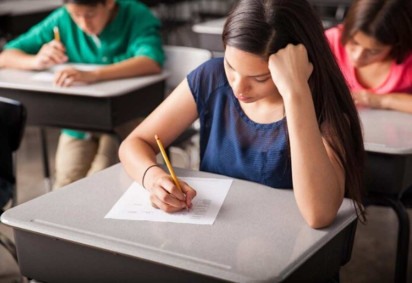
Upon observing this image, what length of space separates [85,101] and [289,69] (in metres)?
1.22

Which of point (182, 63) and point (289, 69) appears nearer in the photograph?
point (289, 69)

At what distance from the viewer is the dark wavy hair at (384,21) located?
2.15m

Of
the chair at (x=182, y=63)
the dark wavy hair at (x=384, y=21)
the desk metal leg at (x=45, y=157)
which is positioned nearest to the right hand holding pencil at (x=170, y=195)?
the dark wavy hair at (x=384, y=21)

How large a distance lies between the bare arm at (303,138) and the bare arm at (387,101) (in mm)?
875

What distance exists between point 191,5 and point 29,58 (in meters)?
5.60

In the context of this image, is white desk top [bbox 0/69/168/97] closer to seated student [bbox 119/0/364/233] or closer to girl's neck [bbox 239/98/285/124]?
seated student [bbox 119/0/364/233]

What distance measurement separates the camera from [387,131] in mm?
1962

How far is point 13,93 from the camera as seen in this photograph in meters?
2.54

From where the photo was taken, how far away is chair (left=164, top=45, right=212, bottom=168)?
8.83ft

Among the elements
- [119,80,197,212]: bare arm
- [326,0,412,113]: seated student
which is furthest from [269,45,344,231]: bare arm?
[326,0,412,113]: seated student

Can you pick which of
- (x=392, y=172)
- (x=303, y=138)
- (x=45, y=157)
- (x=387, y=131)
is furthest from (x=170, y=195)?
(x=45, y=157)

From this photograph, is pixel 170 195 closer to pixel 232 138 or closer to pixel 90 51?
pixel 232 138

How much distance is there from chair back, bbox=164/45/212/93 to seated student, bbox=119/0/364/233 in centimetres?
107

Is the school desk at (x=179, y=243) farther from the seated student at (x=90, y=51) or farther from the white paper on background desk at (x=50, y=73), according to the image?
the white paper on background desk at (x=50, y=73)
